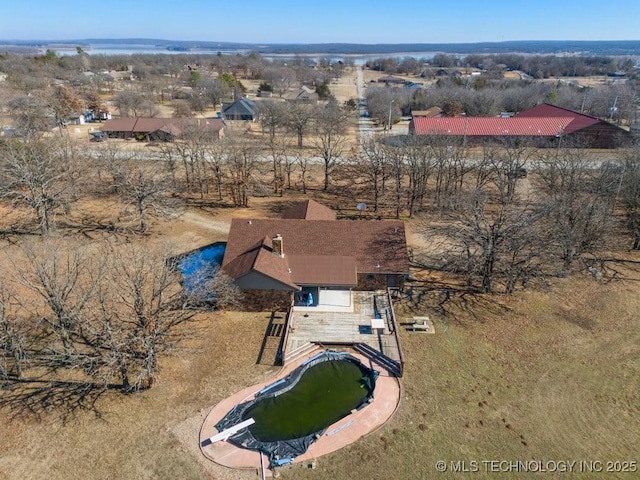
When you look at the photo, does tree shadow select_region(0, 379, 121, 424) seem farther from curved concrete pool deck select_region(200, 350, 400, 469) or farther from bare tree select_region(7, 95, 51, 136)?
bare tree select_region(7, 95, 51, 136)

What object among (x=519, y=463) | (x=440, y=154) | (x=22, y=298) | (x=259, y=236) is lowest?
(x=519, y=463)

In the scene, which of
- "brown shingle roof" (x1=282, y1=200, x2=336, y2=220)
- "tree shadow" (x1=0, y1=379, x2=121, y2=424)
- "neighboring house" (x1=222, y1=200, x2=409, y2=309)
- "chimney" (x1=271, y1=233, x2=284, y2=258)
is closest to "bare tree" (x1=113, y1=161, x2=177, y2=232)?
"neighboring house" (x1=222, y1=200, x2=409, y2=309)

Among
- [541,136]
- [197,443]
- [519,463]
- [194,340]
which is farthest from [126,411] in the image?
[541,136]

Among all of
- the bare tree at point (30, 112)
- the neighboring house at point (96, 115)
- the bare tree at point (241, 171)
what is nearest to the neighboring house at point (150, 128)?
the bare tree at point (30, 112)

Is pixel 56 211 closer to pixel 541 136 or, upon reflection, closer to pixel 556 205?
pixel 556 205

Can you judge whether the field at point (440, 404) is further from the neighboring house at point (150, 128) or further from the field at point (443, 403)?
the neighboring house at point (150, 128)

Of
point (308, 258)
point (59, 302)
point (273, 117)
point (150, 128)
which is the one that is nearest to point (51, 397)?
point (59, 302)
